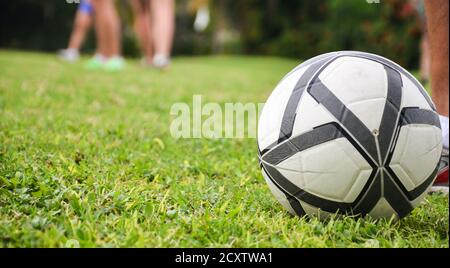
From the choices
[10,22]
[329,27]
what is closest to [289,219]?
[329,27]

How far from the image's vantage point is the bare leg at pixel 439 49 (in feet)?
9.34

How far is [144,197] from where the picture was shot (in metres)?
2.28

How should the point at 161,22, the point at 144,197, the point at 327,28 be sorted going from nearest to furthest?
the point at 144,197, the point at 161,22, the point at 327,28

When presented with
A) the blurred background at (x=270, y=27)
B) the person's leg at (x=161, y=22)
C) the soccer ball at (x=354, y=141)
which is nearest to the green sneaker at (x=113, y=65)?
the person's leg at (x=161, y=22)

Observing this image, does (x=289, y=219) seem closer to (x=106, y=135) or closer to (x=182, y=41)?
(x=106, y=135)

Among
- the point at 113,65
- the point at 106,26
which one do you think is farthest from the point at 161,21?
the point at 113,65

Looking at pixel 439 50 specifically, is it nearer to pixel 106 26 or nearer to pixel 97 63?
pixel 106 26

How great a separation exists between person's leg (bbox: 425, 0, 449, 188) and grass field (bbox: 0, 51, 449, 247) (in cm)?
67

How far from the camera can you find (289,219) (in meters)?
2.08

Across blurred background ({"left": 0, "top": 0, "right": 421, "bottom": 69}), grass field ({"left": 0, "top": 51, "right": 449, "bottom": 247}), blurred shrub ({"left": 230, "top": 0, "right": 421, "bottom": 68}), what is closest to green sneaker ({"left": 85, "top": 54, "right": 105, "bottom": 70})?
grass field ({"left": 0, "top": 51, "right": 449, "bottom": 247})

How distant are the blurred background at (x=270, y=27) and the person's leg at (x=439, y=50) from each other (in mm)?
13500

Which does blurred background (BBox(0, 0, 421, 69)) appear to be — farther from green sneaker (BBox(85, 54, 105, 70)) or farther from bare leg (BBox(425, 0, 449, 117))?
bare leg (BBox(425, 0, 449, 117))

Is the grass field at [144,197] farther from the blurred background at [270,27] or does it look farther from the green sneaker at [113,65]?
the blurred background at [270,27]
